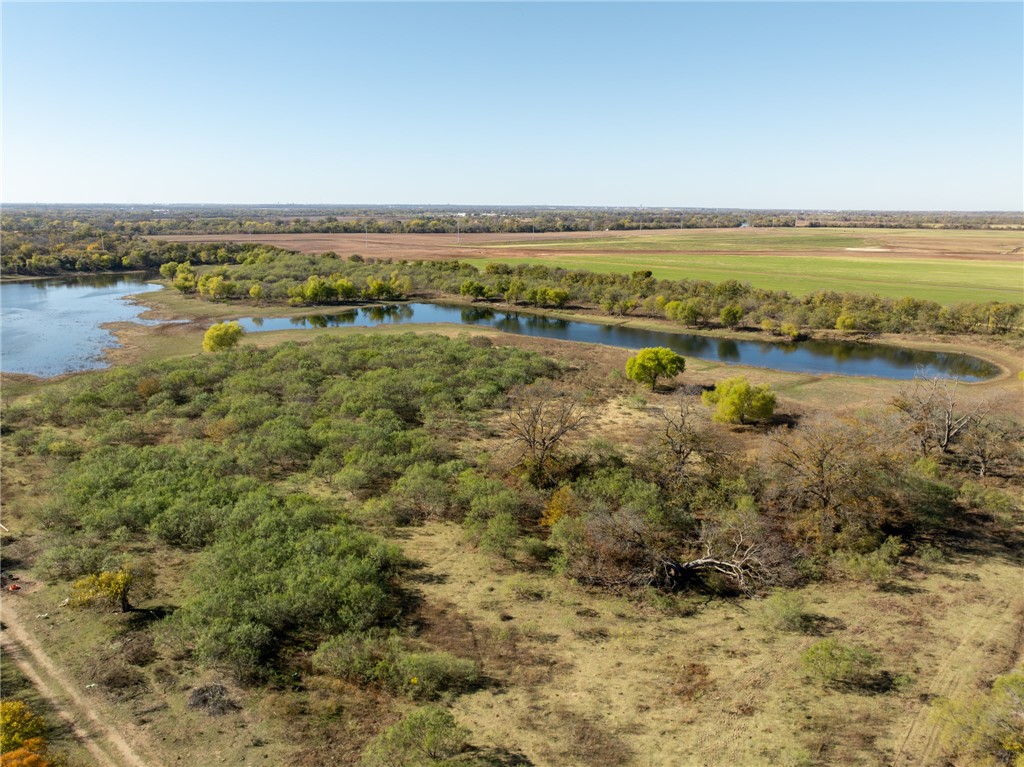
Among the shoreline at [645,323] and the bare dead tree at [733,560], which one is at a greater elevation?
the shoreline at [645,323]

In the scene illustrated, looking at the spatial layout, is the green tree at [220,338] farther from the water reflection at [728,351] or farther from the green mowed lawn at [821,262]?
the green mowed lawn at [821,262]

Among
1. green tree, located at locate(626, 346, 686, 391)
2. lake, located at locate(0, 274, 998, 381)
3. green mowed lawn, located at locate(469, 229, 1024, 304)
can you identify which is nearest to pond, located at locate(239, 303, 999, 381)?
lake, located at locate(0, 274, 998, 381)

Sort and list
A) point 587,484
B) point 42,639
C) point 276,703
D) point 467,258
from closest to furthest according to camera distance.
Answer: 1. point 276,703
2. point 42,639
3. point 587,484
4. point 467,258

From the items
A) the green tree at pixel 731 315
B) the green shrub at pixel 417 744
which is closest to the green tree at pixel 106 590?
the green shrub at pixel 417 744

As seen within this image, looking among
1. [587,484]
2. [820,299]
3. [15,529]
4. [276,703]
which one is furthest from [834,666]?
[820,299]

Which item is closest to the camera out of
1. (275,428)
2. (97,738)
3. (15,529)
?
(97,738)

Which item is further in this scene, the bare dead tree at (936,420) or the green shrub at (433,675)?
the bare dead tree at (936,420)

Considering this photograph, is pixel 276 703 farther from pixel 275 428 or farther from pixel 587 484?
pixel 275 428

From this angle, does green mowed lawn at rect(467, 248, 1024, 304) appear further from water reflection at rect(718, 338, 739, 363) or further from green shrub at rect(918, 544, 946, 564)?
green shrub at rect(918, 544, 946, 564)
